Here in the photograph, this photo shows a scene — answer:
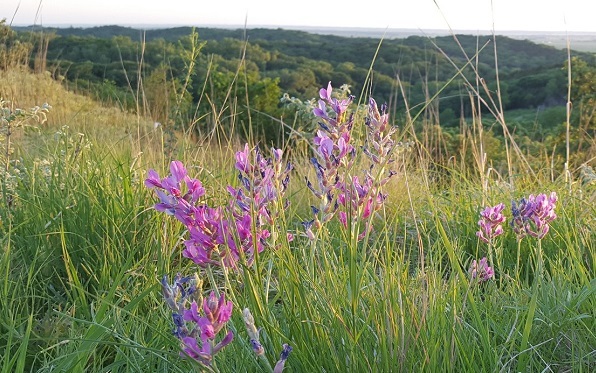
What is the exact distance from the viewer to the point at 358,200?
4.75 feet

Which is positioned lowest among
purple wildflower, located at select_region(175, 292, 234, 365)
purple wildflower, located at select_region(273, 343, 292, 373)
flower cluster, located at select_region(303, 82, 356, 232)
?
purple wildflower, located at select_region(273, 343, 292, 373)

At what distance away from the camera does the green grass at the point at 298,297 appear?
145 centimetres

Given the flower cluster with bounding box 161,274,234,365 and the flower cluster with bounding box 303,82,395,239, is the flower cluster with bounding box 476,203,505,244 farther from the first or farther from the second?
the flower cluster with bounding box 161,274,234,365

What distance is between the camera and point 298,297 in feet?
4.90

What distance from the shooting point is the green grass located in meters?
1.45

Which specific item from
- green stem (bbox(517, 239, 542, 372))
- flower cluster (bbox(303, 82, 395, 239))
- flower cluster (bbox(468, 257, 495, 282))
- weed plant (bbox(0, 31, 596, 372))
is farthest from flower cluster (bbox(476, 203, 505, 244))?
flower cluster (bbox(303, 82, 395, 239))

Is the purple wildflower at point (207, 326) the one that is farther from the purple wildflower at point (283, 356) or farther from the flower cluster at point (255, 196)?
the flower cluster at point (255, 196)

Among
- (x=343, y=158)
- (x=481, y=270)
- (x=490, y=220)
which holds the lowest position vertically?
(x=481, y=270)

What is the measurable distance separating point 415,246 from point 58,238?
1.58m

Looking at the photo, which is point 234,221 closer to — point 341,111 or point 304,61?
point 341,111

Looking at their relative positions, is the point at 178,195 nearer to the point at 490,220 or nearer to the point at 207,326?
the point at 207,326

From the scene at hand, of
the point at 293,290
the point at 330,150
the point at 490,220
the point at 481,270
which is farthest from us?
the point at 490,220

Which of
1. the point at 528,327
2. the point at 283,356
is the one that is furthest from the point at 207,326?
the point at 528,327

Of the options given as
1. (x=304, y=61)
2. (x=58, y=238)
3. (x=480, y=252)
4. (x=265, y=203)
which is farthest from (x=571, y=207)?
(x=304, y=61)
